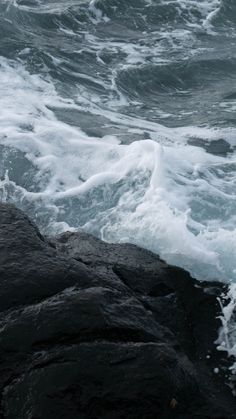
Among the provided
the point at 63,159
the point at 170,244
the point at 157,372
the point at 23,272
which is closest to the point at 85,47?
the point at 63,159

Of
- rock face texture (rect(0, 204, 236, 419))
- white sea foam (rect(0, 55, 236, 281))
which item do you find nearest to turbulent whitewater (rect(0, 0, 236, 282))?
white sea foam (rect(0, 55, 236, 281))

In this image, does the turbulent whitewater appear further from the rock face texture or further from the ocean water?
the rock face texture

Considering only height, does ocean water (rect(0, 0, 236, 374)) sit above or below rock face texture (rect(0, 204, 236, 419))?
below

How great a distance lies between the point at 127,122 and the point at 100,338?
6.72 metres

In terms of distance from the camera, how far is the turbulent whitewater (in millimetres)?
6336

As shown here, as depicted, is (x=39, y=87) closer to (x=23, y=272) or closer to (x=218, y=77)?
(x=218, y=77)

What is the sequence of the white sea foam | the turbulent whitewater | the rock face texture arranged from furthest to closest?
the turbulent whitewater
the white sea foam
the rock face texture

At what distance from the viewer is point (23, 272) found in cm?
413

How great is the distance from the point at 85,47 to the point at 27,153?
6244mm

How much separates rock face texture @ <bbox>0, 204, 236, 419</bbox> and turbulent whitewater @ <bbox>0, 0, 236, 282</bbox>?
0.90 m

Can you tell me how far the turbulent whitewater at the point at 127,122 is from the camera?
20.8ft

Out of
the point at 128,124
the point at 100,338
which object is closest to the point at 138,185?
the point at 128,124

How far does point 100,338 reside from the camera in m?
3.66

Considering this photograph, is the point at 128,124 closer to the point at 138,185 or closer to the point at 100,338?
the point at 138,185
